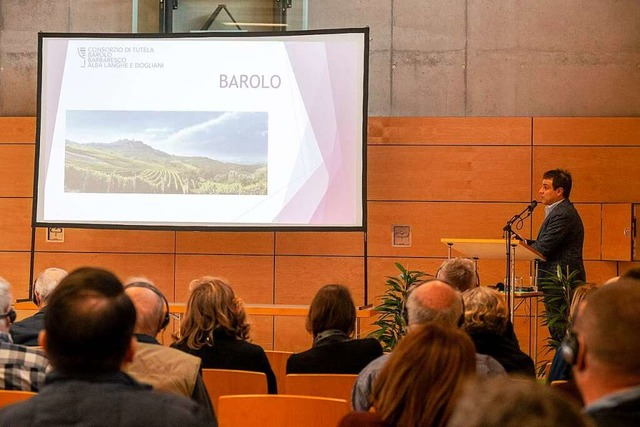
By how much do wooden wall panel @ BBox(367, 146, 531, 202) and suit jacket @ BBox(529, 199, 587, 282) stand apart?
1.24 meters

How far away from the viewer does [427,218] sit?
838 cm

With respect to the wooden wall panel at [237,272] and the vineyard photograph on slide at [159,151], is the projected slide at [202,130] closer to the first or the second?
the vineyard photograph on slide at [159,151]

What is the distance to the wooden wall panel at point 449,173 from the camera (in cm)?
832

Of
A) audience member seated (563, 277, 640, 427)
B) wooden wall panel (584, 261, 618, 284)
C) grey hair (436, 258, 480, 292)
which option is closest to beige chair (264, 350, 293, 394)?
grey hair (436, 258, 480, 292)

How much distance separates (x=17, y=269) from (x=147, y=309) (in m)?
5.86

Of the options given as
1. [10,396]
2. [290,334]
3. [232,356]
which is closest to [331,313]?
[232,356]

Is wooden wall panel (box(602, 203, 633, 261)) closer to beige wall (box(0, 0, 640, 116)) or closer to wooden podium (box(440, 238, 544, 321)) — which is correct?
beige wall (box(0, 0, 640, 116))

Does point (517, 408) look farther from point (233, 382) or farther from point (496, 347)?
point (496, 347)

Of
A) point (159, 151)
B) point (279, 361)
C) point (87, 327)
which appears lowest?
point (279, 361)

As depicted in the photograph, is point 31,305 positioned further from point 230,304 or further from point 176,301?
point 230,304

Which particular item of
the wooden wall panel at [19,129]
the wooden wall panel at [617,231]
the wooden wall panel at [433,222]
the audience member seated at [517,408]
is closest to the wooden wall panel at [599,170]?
the wooden wall panel at [617,231]

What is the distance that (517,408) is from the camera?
0.96 m

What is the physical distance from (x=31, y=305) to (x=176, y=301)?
1430 mm

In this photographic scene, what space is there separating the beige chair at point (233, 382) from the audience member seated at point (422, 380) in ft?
4.78
